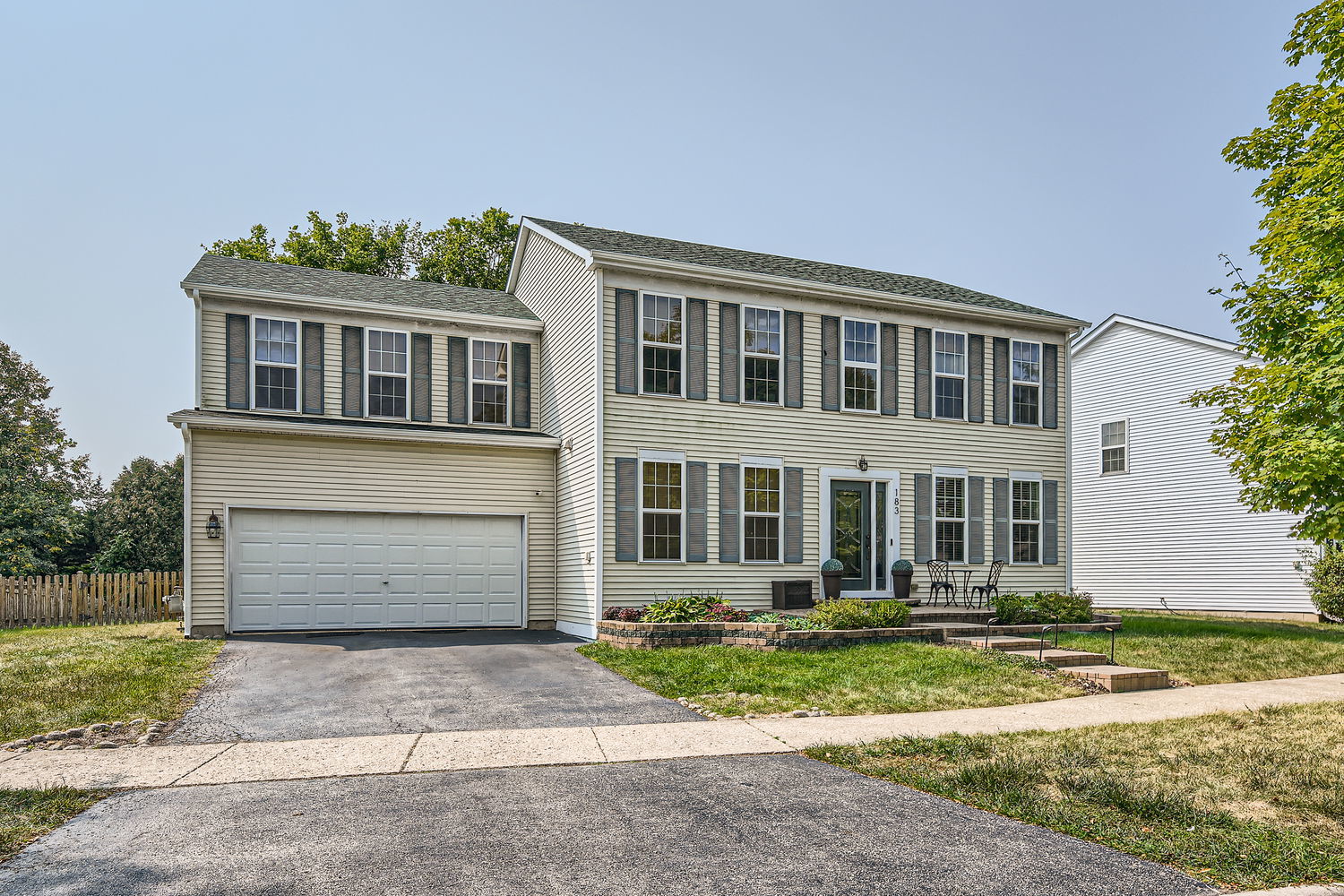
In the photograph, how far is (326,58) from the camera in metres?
14.1

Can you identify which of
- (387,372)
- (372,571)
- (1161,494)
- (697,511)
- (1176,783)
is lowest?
(1176,783)

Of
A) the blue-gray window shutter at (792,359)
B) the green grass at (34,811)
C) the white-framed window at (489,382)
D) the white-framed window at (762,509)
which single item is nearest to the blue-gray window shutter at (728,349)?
the blue-gray window shutter at (792,359)

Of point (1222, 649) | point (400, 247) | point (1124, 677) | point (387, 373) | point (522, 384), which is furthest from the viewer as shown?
point (400, 247)

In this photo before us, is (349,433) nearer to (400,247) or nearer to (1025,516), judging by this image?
(1025,516)

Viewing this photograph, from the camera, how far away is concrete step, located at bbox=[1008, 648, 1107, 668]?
1167 centimetres

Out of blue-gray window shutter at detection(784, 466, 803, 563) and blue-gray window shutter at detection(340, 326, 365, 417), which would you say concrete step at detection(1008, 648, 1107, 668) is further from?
blue-gray window shutter at detection(340, 326, 365, 417)

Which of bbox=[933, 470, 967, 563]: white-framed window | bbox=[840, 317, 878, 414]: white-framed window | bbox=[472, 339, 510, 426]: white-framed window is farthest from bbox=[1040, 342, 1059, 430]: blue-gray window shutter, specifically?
bbox=[472, 339, 510, 426]: white-framed window

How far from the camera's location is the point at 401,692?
10.3m

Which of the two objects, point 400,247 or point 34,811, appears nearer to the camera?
point 34,811

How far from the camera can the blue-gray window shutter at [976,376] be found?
18703 millimetres

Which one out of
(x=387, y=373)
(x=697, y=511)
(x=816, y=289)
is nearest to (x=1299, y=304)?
(x=816, y=289)

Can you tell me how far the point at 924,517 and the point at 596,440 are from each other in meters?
6.79

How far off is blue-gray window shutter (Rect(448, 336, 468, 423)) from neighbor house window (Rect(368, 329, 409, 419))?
84 centimetres

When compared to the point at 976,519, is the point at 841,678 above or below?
below
